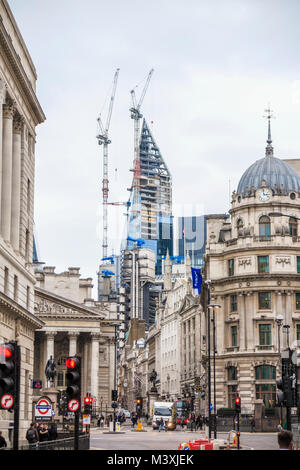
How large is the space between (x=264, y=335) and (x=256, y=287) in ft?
16.5

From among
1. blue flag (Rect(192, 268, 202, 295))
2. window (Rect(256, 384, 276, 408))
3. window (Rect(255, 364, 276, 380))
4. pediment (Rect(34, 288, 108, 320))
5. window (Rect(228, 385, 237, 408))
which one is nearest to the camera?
window (Rect(256, 384, 276, 408))

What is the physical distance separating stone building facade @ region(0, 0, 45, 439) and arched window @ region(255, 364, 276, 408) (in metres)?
36.8

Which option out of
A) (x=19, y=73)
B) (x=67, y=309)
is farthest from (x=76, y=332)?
(x=19, y=73)

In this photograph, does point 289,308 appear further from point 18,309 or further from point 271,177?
point 18,309

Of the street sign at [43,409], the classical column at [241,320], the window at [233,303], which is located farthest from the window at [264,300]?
the street sign at [43,409]

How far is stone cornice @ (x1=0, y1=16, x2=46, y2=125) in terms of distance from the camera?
46.9 meters

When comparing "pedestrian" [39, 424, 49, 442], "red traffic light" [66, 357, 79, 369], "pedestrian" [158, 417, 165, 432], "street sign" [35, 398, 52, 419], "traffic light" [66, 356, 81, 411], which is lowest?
"pedestrian" [158, 417, 165, 432]

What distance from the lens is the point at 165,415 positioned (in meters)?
94.4

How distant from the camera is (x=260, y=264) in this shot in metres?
92.5

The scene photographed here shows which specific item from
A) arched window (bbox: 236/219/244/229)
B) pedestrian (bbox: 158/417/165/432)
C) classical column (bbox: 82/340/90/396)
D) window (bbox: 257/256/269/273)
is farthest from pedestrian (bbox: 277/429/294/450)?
classical column (bbox: 82/340/90/396)

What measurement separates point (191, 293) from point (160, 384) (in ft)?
106

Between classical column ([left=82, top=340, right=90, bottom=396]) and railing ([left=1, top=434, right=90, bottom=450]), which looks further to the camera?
classical column ([left=82, top=340, right=90, bottom=396])

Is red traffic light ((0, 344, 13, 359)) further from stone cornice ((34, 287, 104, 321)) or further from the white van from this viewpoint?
stone cornice ((34, 287, 104, 321))

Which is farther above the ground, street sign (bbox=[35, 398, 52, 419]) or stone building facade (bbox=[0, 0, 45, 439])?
stone building facade (bbox=[0, 0, 45, 439])
